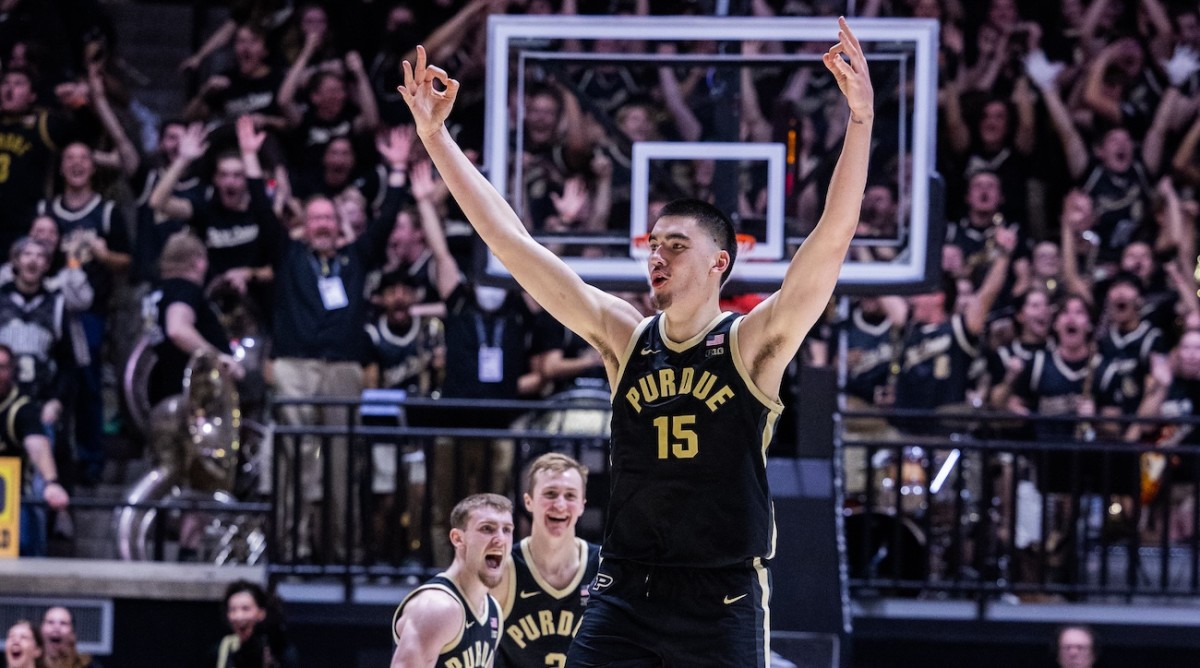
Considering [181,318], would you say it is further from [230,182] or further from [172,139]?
[172,139]

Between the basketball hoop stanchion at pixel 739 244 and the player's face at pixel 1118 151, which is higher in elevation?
the player's face at pixel 1118 151

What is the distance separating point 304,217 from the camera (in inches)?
469

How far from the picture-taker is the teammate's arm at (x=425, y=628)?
20.8ft

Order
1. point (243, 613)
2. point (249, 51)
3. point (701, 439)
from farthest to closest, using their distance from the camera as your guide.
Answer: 1. point (249, 51)
2. point (243, 613)
3. point (701, 439)

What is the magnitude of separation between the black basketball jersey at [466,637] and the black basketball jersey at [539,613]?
20.1 inches

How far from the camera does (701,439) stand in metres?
4.78

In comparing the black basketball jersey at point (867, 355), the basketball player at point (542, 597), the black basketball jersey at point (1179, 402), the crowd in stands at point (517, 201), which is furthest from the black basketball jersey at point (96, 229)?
the black basketball jersey at point (1179, 402)

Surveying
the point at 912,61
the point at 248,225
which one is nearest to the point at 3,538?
the point at 248,225

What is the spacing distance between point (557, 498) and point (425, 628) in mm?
825

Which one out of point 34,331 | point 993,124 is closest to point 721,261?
point 34,331

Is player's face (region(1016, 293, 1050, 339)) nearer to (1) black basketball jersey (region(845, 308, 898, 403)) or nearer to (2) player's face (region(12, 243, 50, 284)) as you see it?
(1) black basketball jersey (region(845, 308, 898, 403))

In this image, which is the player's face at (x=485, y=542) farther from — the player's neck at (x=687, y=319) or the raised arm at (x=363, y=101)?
the raised arm at (x=363, y=101)

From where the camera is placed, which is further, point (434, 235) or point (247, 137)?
point (247, 137)

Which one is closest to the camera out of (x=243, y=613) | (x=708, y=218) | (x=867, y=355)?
(x=708, y=218)
